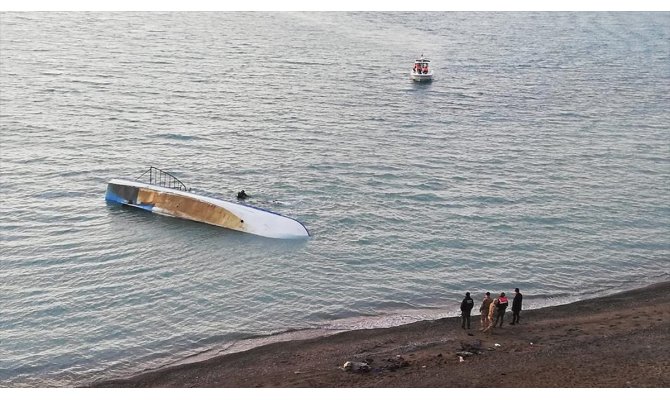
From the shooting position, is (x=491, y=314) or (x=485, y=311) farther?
(x=485, y=311)

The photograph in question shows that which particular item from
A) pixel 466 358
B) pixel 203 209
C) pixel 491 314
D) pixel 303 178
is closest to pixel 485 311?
pixel 491 314

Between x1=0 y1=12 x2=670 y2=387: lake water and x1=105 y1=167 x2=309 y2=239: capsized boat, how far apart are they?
77 cm

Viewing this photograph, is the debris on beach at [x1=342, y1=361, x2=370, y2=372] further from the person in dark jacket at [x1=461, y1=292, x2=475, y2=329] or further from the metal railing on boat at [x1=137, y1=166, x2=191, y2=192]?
the metal railing on boat at [x1=137, y1=166, x2=191, y2=192]

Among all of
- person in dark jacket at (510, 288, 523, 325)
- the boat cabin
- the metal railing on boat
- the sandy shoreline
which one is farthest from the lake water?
person in dark jacket at (510, 288, 523, 325)

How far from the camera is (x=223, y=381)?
29156 mm

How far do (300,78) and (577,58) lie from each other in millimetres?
34933

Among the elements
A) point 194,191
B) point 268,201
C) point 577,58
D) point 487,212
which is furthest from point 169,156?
point 577,58

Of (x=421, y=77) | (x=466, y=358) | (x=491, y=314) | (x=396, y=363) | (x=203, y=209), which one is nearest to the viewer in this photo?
(x=396, y=363)

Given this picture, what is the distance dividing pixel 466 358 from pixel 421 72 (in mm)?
57411

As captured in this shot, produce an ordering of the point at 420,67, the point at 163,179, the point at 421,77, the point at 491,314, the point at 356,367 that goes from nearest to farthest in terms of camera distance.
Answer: the point at 356,367 → the point at 491,314 → the point at 163,179 → the point at 421,77 → the point at 420,67

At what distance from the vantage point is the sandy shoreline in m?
28.0

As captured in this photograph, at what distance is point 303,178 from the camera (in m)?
53.4

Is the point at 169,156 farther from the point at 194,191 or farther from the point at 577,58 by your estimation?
the point at 577,58

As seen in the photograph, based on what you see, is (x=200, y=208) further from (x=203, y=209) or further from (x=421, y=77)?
(x=421, y=77)
